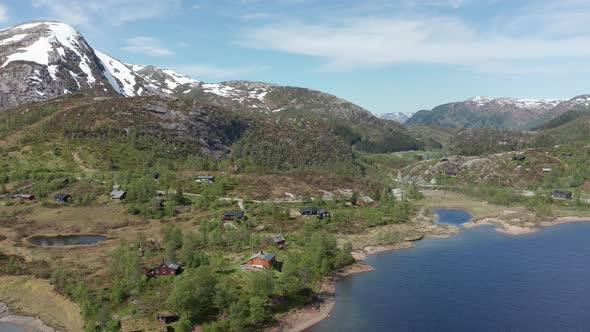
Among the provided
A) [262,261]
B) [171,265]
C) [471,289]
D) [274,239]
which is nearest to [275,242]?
[274,239]

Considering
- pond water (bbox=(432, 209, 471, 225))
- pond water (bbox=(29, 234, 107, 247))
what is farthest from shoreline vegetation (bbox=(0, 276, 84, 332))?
pond water (bbox=(432, 209, 471, 225))

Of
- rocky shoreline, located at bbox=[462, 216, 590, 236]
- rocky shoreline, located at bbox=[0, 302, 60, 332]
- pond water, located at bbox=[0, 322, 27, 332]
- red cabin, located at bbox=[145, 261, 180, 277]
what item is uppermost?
rocky shoreline, located at bbox=[462, 216, 590, 236]

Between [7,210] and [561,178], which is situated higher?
[561,178]

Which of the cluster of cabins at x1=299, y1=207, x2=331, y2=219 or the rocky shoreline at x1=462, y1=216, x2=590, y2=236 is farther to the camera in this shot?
the rocky shoreline at x1=462, y1=216, x2=590, y2=236

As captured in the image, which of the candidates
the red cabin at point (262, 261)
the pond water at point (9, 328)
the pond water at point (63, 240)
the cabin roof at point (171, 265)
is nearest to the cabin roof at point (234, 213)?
the pond water at point (63, 240)

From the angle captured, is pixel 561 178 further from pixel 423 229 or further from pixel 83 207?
pixel 83 207

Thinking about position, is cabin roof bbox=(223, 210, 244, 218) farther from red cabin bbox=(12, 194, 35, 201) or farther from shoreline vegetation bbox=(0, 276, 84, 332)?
red cabin bbox=(12, 194, 35, 201)

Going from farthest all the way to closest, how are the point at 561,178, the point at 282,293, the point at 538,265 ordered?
1. the point at 561,178
2. the point at 538,265
3. the point at 282,293

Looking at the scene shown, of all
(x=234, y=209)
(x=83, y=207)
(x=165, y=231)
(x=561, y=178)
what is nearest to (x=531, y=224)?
(x=561, y=178)
